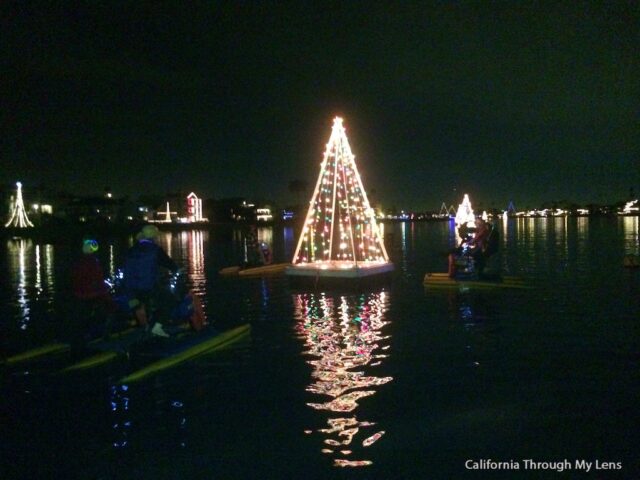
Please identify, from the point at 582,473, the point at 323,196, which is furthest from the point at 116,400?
the point at 323,196

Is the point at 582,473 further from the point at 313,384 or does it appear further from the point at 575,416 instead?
the point at 313,384

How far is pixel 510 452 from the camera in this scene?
21.3 ft

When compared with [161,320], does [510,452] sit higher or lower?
lower

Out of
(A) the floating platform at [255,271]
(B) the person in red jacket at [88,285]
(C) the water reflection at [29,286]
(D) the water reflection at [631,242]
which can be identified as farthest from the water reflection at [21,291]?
(D) the water reflection at [631,242]

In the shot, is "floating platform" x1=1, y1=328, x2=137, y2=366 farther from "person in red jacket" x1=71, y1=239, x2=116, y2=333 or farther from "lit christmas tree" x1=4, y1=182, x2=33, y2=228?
"lit christmas tree" x1=4, y1=182, x2=33, y2=228

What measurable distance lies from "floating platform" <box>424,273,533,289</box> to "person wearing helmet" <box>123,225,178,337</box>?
1064 cm

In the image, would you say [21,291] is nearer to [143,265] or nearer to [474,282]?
[143,265]

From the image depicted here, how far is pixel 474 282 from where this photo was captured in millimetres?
18500

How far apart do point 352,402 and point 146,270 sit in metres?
4.00

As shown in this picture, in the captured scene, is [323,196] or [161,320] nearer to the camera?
Result: [161,320]

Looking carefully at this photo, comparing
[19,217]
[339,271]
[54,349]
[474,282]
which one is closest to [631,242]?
[474,282]

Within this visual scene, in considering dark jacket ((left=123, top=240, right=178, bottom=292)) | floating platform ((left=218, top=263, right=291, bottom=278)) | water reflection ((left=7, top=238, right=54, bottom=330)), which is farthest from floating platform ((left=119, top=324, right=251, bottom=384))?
floating platform ((left=218, top=263, right=291, bottom=278))

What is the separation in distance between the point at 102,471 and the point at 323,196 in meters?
17.1

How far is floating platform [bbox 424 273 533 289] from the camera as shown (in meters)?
18.5
